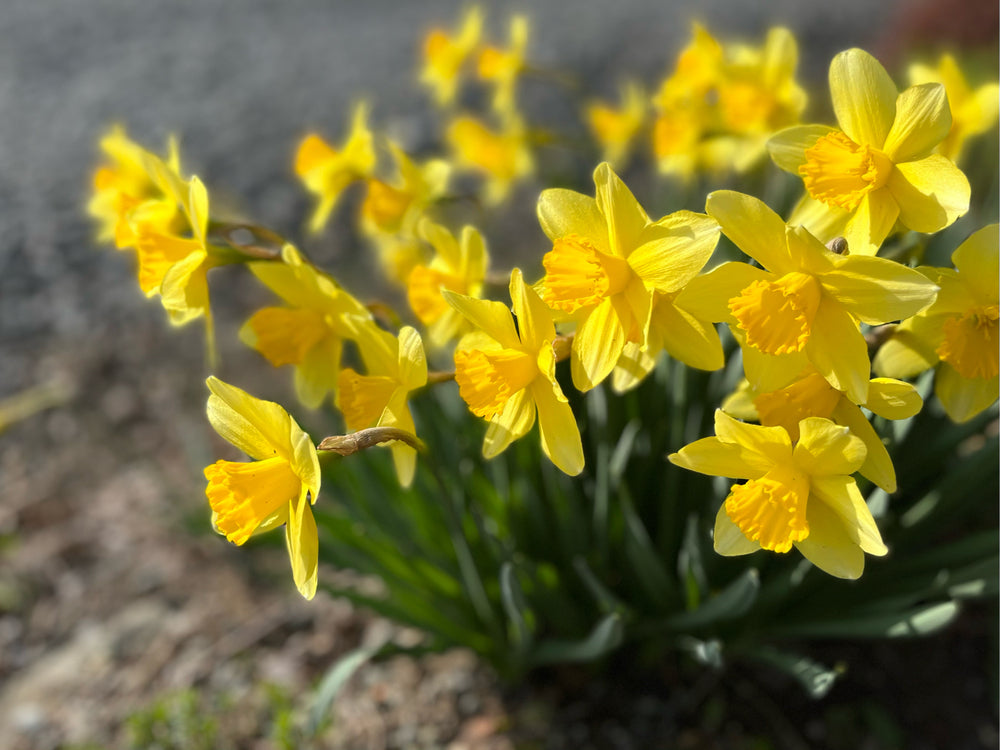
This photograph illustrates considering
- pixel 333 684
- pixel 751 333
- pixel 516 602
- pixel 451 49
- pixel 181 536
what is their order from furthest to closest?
pixel 181 536 → pixel 451 49 → pixel 333 684 → pixel 516 602 → pixel 751 333

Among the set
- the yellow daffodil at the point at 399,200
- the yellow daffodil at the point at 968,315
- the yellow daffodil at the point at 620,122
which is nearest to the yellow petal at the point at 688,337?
the yellow daffodil at the point at 968,315

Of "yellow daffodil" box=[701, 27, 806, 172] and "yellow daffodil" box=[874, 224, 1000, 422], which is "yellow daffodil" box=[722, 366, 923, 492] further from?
"yellow daffodil" box=[701, 27, 806, 172]

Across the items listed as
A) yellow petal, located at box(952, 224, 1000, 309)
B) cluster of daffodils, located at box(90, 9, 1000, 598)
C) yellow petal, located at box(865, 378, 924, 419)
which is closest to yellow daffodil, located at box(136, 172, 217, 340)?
cluster of daffodils, located at box(90, 9, 1000, 598)

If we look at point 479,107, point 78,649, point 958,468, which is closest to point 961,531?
point 958,468

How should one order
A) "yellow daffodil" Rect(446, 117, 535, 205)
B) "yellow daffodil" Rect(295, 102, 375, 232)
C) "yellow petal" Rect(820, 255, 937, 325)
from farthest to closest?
1. "yellow daffodil" Rect(446, 117, 535, 205)
2. "yellow daffodil" Rect(295, 102, 375, 232)
3. "yellow petal" Rect(820, 255, 937, 325)

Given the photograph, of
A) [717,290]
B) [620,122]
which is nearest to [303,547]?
[717,290]

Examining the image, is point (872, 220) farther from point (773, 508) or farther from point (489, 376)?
point (489, 376)
